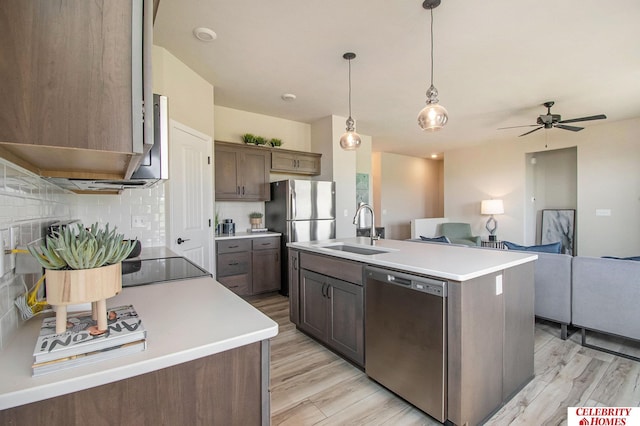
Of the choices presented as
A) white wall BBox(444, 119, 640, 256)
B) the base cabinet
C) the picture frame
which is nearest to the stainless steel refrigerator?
the base cabinet

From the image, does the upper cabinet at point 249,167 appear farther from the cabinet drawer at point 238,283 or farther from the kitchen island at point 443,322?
the kitchen island at point 443,322

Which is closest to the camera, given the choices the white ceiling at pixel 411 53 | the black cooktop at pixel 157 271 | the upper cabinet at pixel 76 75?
the upper cabinet at pixel 76 75

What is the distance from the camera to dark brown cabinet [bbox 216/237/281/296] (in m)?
3.89

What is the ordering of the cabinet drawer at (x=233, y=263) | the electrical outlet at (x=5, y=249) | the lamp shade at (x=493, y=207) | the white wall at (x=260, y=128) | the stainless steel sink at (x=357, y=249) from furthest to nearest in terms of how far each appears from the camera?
the lamp shade at (x=493, y=207) < the white wall at (x=260, y=128) < the cabinet drawer at (x=233, y=263) < the stainless steel sink at (x=357, y=249) < the electrical outlet at (x=5, y=249)

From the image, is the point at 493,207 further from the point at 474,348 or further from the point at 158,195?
the point at 158,195

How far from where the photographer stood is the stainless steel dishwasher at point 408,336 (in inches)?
64.1

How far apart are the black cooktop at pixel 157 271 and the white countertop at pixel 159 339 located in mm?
178

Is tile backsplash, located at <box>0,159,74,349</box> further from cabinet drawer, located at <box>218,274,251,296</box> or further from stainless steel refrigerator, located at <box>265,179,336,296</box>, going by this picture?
stainless steel refrigerator, located at <box>265,179,336,296</box>

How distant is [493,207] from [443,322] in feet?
18.6

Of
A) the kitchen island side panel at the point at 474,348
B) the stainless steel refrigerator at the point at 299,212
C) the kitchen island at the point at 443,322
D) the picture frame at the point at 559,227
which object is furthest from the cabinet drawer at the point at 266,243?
the picture frame at the point at 559,227

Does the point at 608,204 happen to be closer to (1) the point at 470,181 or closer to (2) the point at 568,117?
(2) the point at 568,117

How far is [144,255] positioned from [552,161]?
300 inches

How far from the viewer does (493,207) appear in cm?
634

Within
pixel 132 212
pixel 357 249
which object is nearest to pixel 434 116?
pixel 357 249
